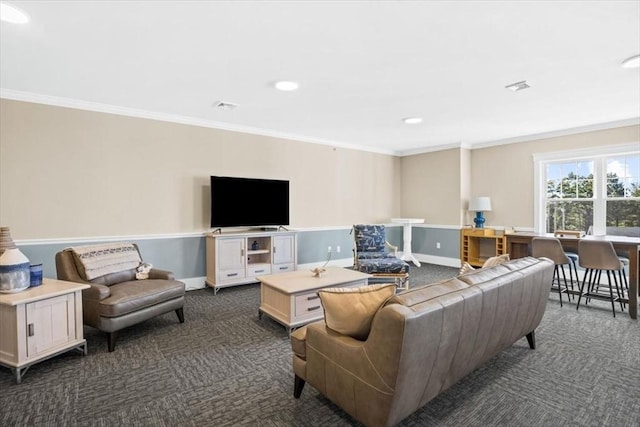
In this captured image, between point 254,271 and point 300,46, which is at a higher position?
point 300,46

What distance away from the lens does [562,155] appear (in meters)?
5.51

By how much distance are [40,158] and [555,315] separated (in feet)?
19.9

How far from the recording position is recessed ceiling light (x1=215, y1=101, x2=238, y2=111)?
4066 mm

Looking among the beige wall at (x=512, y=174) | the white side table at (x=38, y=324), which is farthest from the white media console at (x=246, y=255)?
the beige wall at (x=512, y=174)

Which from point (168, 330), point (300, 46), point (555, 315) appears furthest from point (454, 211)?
point (168, 330)

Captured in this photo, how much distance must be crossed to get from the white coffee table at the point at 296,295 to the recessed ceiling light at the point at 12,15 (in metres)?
2.76

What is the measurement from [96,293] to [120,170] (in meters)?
1.95

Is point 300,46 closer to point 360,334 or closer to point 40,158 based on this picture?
point 360,334

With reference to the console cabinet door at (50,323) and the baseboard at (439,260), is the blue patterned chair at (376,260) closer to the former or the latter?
the baseboard at (439,260)

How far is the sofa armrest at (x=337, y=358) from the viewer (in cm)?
162

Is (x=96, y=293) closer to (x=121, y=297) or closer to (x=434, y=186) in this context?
(x=121, y=297)

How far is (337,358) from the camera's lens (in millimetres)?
1795

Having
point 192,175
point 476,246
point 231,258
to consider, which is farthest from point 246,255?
point 476,246

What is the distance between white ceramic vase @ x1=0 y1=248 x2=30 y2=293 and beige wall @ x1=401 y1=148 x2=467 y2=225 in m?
6.39
